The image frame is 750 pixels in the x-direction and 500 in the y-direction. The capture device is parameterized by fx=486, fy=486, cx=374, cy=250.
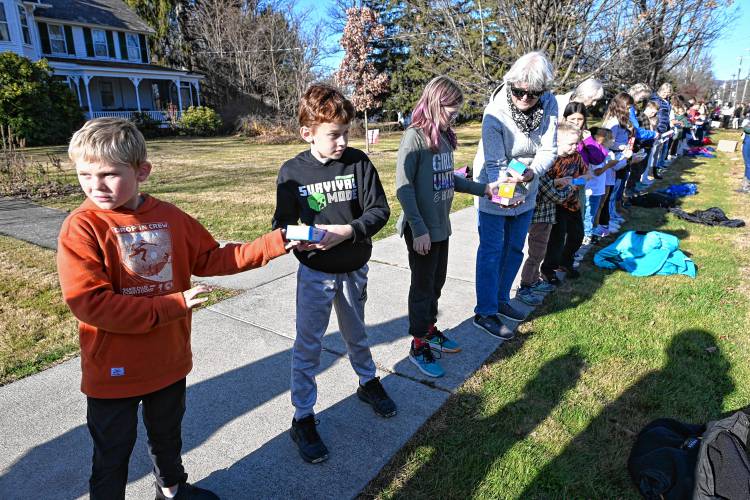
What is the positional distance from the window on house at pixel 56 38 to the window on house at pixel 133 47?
401cm

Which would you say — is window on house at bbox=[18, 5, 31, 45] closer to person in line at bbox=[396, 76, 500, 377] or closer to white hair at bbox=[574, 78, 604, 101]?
white hair at bbox=[574, 78, 604, 101]

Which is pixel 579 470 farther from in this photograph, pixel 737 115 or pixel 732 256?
pixel 737 115

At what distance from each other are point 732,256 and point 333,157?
583 centimetres

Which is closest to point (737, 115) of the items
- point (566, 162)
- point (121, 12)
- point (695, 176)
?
point (695, 176)

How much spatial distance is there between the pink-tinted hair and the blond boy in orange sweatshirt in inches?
54.7

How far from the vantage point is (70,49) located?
2741 centimetres

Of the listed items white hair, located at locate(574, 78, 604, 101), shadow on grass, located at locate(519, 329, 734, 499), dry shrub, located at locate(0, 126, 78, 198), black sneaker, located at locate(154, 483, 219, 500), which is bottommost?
shadow on grass, located at locate(519, 329, 734, 499)

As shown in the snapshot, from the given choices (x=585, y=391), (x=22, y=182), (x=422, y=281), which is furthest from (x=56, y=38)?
(x=585, y=391)

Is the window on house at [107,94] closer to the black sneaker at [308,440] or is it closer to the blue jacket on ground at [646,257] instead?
the blue jacket on ground at [646,257]

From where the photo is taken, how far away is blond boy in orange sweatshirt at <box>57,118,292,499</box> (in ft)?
5.48

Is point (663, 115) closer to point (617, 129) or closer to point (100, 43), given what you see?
point (617, 129)

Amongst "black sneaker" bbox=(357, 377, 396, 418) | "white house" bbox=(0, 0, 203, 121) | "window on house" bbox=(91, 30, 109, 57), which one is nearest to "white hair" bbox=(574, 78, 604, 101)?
"black sneaker" bbox=(357, 377, 396, 418)

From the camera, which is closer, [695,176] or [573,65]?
[573,65]

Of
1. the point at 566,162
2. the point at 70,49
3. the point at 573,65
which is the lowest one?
the point at 566,162
